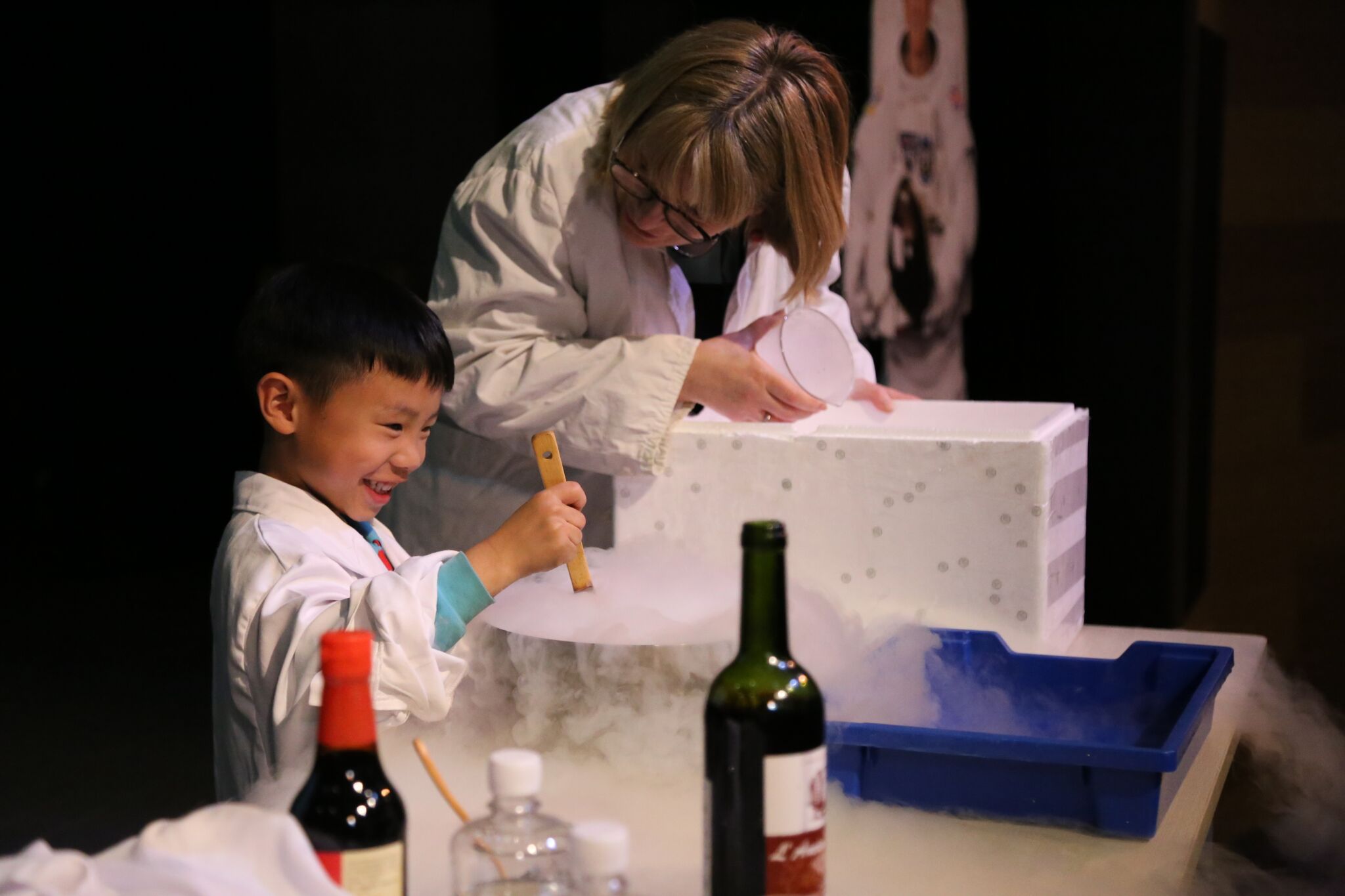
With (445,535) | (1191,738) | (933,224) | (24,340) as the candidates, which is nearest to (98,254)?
(24,340)

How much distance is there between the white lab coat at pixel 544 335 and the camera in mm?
1497

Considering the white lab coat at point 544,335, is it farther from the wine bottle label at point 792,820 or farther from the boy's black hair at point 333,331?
the wine bottle label at point 792,820

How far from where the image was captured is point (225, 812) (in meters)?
0.66

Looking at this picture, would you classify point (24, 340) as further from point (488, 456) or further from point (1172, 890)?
point (1172, 890)

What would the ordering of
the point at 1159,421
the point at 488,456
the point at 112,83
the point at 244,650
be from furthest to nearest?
the point at 112,83 < the point at 1159,421 < the point at 488,456 < the point at 244,650

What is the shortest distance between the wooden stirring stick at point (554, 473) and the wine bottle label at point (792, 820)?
0.52 m

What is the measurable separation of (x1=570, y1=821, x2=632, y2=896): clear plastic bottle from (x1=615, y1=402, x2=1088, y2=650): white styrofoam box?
80 cm

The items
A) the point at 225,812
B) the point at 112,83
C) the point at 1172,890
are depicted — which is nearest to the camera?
the point at 225,812

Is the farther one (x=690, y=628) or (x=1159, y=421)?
(x=1159, y=421)

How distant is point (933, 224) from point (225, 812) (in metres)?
2.44

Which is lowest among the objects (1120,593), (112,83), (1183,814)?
(1120,593)

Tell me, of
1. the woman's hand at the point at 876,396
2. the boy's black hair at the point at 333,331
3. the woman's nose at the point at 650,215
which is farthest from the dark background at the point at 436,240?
the boy's black hair at the point at 333,331

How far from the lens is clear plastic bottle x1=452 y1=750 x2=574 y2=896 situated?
2.17ft

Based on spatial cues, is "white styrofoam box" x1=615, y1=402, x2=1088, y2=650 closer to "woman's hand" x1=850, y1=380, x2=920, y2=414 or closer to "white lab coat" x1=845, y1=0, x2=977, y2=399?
"woman's hand" x1=850, y1=380, x2=920, y2=414
